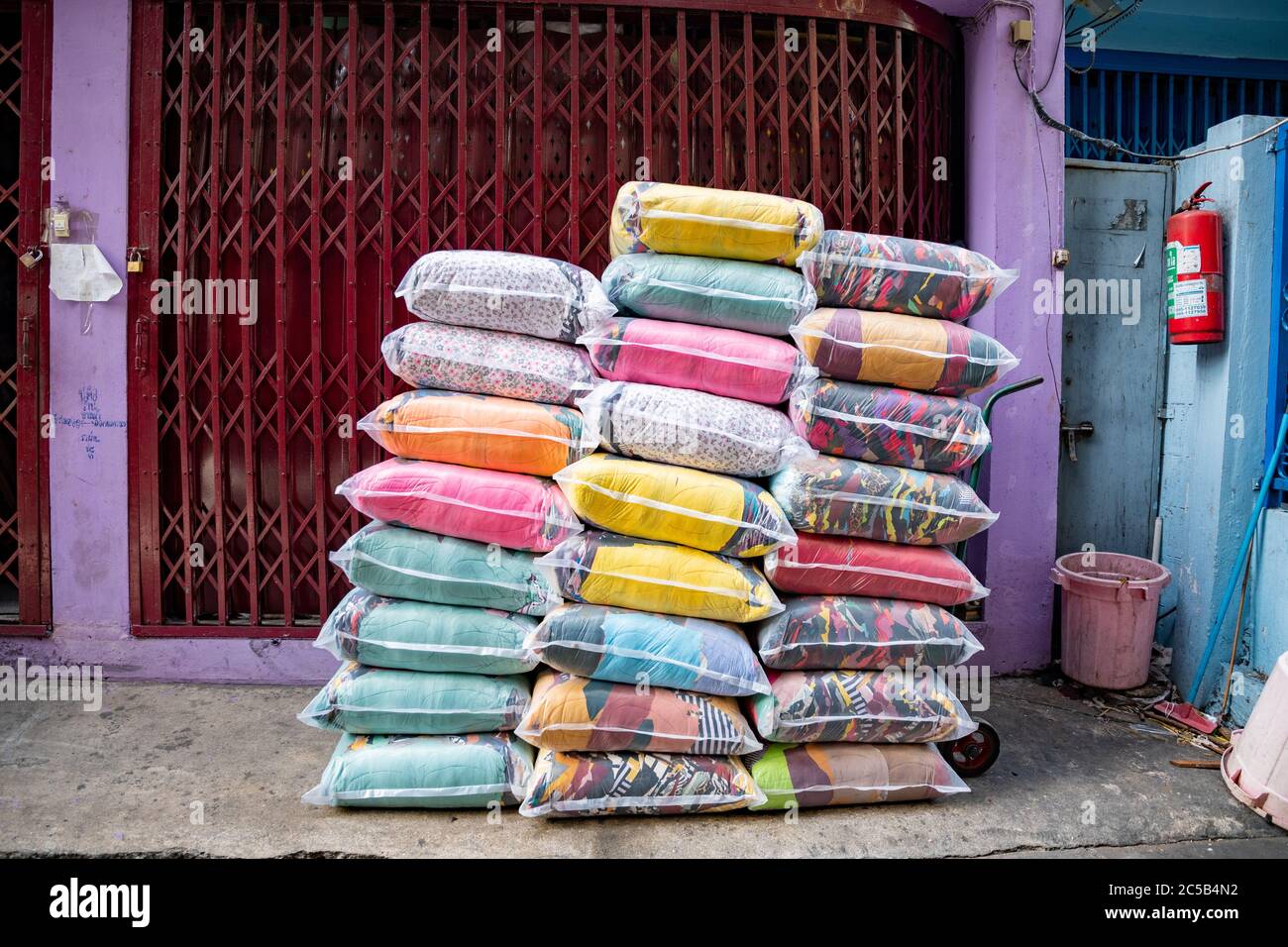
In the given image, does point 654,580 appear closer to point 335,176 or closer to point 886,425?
point 886,425

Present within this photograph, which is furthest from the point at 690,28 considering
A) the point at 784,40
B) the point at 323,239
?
the point at 323,239

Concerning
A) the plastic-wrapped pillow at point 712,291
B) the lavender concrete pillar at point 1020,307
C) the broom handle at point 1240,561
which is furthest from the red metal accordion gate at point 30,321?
the broom handle at point 1240,561

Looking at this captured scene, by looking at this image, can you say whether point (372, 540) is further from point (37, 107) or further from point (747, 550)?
point (37, 107)

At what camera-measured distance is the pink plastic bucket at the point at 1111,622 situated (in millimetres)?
3529

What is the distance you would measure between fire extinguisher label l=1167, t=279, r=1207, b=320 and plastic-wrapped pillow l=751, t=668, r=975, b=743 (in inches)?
88.7

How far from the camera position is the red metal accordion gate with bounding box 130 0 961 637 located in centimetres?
357

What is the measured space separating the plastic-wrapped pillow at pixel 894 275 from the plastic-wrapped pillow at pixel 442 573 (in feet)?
4.84

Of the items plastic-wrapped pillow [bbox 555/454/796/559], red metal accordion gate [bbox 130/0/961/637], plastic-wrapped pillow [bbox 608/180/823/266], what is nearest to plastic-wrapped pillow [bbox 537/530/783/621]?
plastic-wrapped pillow [bbox 555/454/796/559]

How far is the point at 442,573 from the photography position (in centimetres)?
258

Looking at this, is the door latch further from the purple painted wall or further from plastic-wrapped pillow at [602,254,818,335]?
plastic-wrapped pillow at [602,254,818,335]

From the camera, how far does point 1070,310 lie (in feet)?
13.2

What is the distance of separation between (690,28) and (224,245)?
98.0 inches

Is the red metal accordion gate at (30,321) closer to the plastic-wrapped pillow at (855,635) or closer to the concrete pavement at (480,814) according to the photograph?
the concrete pavement at (480,814)

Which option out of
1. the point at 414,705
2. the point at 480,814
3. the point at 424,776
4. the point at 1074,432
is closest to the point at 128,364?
the point at 414,705
